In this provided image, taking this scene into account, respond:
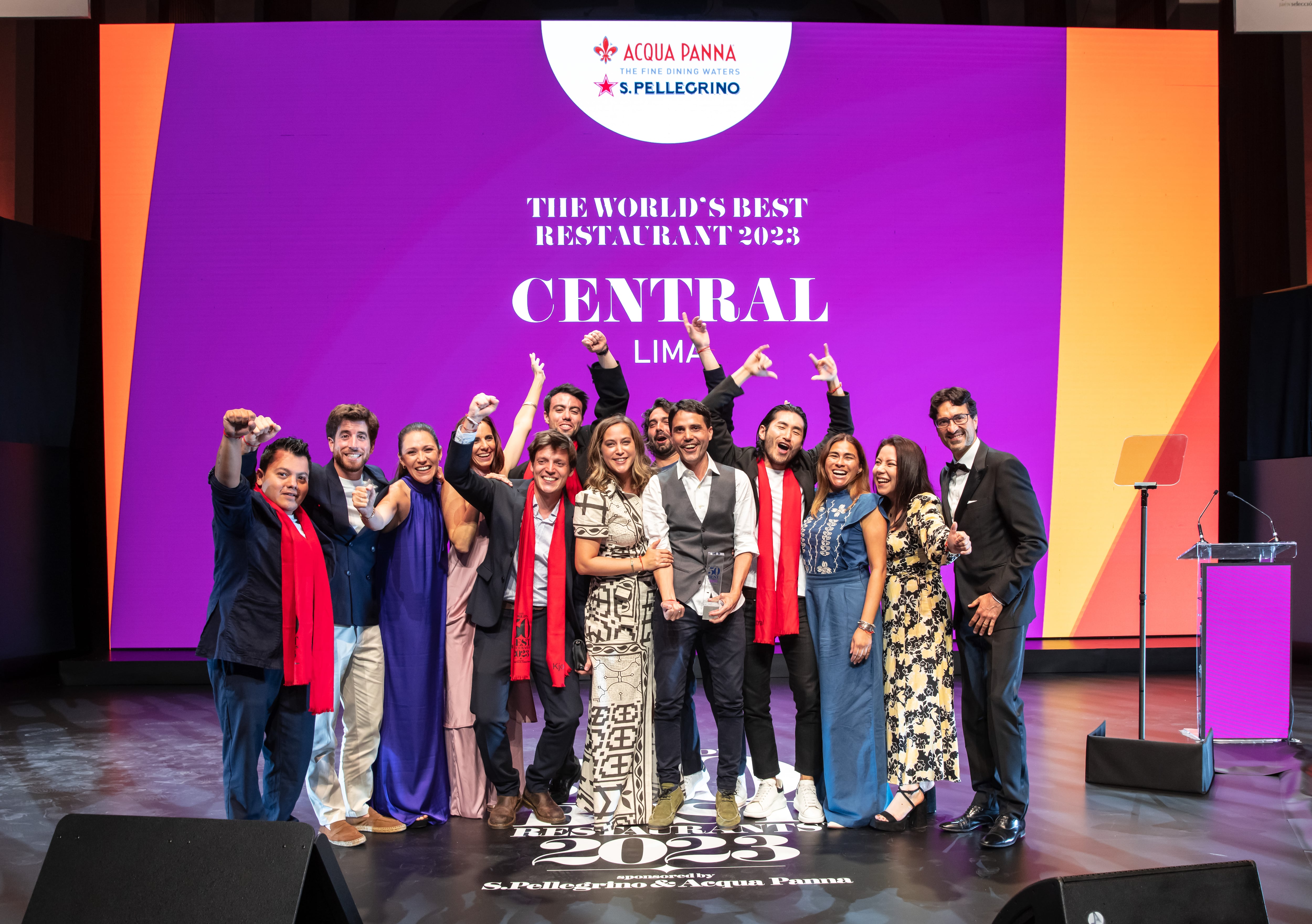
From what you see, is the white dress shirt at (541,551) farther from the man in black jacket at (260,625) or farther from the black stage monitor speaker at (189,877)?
the black stage monitor speaker at (189,877)

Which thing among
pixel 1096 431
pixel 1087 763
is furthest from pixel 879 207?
pixel 1087 763

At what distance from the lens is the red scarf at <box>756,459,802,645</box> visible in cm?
346

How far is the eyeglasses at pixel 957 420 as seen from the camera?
337 centimetres

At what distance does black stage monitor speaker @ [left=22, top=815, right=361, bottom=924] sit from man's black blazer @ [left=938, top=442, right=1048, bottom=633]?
2.44 metres

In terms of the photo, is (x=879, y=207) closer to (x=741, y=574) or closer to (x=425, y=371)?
(x=425, y=371)

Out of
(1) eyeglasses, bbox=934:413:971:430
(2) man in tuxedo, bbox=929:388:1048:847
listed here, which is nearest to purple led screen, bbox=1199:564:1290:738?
(2) man in tuxedo, bbox=929:388:1048:847

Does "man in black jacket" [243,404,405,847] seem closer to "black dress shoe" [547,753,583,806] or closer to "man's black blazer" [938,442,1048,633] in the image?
"black dress shoe" [547,753,583,806]

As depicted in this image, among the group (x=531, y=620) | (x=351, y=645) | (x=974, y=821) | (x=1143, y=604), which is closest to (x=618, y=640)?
(x=531, y=620)

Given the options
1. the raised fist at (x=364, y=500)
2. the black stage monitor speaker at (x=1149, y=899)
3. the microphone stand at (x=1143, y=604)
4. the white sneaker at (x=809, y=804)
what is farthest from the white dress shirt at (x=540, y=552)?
the microphone stand at (x=1143, y=604)

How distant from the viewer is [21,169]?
22.0 feet

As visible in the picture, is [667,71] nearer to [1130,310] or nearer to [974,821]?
[1130,310]

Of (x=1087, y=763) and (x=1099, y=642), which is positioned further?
(x=1099, y=642)

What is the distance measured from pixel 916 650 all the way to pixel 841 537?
0.48m

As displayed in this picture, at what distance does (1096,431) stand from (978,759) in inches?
147
